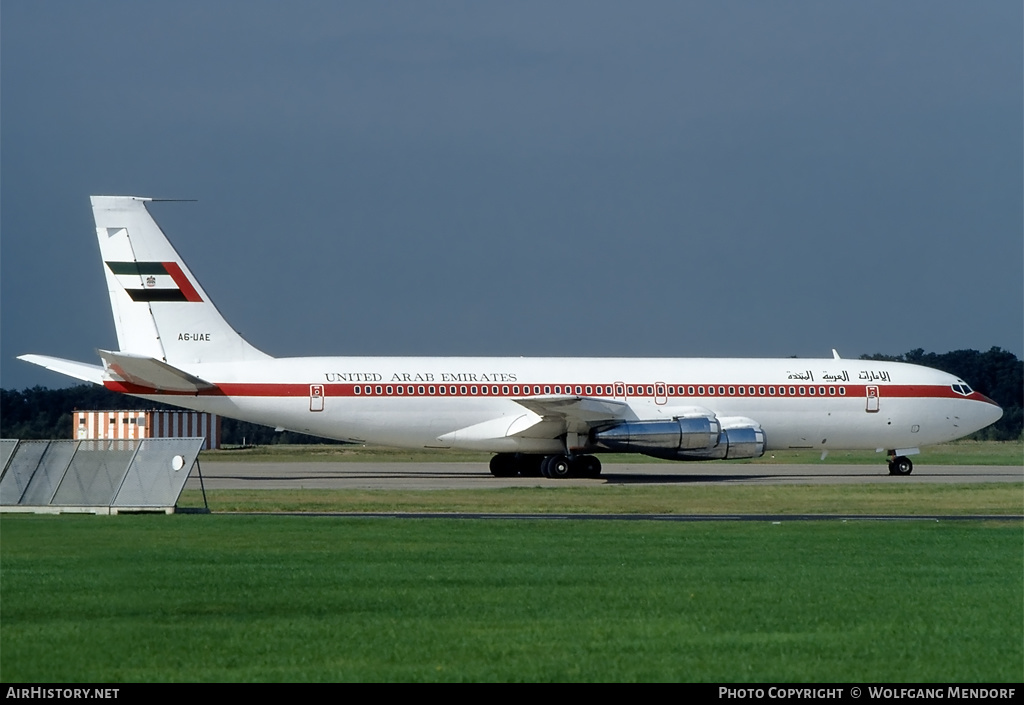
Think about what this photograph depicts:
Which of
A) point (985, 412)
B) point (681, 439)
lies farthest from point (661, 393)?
point (985, 412)

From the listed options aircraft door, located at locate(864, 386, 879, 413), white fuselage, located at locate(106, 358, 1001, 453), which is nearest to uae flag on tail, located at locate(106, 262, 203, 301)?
white fuselage, located at locate(106, 358, 1001, 453)

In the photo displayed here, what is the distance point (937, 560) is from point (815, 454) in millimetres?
46097

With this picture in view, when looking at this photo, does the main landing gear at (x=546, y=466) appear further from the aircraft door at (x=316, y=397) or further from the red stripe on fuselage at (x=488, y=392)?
the aircraft door at (x=316, y=397)

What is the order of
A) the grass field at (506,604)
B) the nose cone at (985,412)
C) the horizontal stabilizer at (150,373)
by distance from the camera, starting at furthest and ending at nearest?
the nose cone at (985,412)
the horizontal stabilizer at (150,373)
the grass field at (506,604)

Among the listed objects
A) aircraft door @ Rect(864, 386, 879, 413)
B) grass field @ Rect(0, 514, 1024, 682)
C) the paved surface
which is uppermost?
aircraft door @ Rect(864, 386, 879, 413)

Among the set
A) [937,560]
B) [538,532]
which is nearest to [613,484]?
[538,532]

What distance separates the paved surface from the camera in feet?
117

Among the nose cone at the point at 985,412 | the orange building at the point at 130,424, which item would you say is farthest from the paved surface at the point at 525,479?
the orange building at the point at 130,424

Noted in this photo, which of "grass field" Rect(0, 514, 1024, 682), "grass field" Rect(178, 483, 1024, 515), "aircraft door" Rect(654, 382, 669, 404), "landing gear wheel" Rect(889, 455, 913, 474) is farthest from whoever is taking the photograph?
"landing gear wheel" Rect(889, 455, 913, 474)

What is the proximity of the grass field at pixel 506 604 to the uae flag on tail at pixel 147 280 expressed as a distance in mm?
18450

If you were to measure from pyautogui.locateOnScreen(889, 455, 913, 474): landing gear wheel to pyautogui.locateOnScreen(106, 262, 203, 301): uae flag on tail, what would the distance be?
76.2ft

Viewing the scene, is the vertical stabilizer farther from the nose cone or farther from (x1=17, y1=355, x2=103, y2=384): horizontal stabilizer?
the nose cone

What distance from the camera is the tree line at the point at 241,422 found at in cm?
8656

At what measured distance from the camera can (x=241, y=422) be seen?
82812mm
